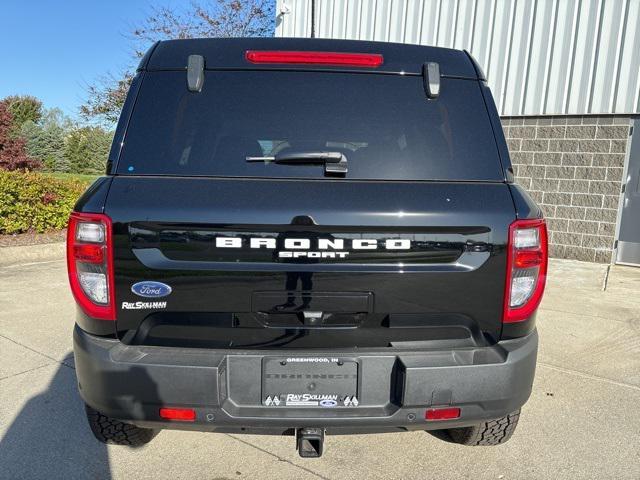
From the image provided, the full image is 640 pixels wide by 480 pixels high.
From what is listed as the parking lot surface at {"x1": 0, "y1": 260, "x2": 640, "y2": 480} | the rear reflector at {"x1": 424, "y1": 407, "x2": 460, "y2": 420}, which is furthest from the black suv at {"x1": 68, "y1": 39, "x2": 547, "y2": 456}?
the parking lot surface at {"x1": 0, "y1": 260, "x2": 640, "y2": 480}

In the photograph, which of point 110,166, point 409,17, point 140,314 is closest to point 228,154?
point 110,166

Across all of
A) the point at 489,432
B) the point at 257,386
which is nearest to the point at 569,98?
the point at 489,432

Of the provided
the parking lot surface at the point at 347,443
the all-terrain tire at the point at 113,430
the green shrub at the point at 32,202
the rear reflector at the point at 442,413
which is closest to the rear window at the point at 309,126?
the rear reflector at the point at 442,413

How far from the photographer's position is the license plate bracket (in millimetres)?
1907

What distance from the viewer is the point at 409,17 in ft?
30.5

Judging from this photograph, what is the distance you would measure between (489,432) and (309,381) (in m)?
1.22

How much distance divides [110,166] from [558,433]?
9.39ft

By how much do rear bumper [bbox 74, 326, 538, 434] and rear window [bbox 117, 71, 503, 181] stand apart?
2.39ft

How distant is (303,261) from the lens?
1.88 m

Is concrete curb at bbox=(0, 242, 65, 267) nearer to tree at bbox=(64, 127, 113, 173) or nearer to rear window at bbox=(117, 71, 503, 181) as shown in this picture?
rear window at bbox=(117, 71, 503, 181)

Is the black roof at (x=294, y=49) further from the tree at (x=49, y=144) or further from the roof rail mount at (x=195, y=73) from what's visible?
the tree at (x=49, y=144)

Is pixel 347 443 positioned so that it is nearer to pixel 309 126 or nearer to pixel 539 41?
pixel 309 126

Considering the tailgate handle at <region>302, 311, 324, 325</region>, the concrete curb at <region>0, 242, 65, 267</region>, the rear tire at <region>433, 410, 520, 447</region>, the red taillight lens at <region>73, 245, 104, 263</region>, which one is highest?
the red taillight lens at <region>73, 245, 104, 263</region>

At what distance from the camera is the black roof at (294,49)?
222cm
